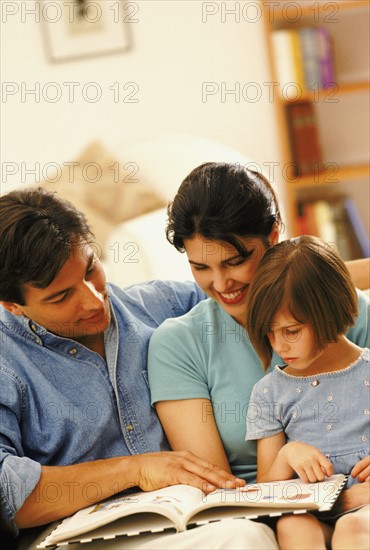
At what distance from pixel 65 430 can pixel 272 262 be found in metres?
0.48

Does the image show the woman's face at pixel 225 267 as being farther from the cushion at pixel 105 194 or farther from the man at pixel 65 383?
the cushion at pixel 105 194

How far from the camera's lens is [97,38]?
446cm

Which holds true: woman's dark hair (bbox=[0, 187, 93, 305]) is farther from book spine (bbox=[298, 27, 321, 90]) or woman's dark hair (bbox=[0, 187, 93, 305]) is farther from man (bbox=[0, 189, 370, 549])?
book spine (bbox=[298, 27, 321, 90])

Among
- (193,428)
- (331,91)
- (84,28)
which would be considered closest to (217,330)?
(193,428)

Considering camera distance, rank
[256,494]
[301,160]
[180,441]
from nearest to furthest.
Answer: [256,494]
[180,441]
[301,160]

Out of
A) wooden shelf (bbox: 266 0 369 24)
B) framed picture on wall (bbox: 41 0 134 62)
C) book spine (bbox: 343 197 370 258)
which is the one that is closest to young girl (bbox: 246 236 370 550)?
book spine (bbox: 343 197 370 258)

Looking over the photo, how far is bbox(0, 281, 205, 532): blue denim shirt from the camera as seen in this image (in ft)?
5.24

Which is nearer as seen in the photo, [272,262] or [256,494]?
[256,494]

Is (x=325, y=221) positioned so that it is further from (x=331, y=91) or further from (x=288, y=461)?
(x=288, y=461)

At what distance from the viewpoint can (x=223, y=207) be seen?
1.64m

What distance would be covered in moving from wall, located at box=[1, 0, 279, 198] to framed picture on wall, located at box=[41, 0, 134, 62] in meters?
0.04

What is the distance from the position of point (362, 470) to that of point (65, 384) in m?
0.56

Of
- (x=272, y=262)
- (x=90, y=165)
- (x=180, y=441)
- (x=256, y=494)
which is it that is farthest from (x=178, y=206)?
(x=90, y=165)

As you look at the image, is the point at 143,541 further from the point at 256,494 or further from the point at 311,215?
the point at 311,215
